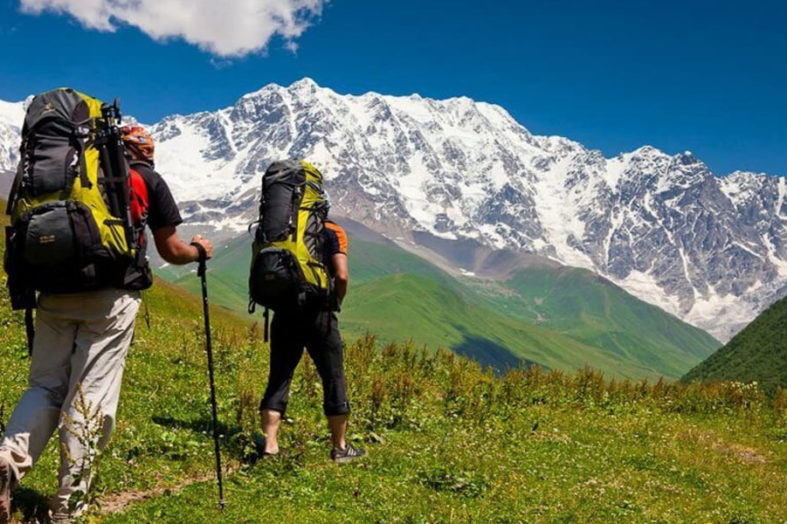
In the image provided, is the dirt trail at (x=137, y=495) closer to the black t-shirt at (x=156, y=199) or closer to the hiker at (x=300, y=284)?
the hiker at (x=300, y=284)

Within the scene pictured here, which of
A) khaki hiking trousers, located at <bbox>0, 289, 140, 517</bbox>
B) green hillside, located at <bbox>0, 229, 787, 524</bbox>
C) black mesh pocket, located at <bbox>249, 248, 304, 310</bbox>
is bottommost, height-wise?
green hillside, located at <bbox>0, 229, 787, 524</bbox>

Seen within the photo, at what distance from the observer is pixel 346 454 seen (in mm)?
10398

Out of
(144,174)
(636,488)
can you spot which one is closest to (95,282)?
(144,174)

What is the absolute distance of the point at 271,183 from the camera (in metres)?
9.20

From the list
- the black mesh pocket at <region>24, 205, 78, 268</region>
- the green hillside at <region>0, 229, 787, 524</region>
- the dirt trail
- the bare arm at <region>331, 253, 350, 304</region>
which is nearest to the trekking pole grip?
the black mesh pocket at <region>24, 205, 78, 268</region>

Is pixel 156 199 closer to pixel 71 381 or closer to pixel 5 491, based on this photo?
pixel 71 381

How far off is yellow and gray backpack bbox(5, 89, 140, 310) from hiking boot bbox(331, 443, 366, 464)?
15.8ft

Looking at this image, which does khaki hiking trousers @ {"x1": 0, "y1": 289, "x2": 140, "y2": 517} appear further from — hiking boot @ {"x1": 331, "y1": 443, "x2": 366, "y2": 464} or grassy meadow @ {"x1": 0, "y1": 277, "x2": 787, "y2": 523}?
hiking boot @ {"x1": 331, "y1": 443, "x2": 366, "y2": 464}

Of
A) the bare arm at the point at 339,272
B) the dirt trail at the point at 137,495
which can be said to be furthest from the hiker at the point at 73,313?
the bare arm at the point at 339,272

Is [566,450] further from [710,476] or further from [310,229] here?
[310,229]

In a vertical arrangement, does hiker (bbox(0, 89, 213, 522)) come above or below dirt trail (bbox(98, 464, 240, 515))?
above

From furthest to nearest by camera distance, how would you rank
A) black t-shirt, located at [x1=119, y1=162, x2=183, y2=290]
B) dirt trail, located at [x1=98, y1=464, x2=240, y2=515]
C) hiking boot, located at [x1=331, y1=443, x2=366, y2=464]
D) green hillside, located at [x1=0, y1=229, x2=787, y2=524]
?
hiking boot, located at [x1=331, y1=443, x2=366, y2=464]
green hillside, located at [x1=0, y1=229, x2=787, y2=524]
dirt trail, located at [x1=98, y1=464, x2=240, y2=515]
black t-shirt, located at [x1=119, y1=162, x2=183, y2=290]

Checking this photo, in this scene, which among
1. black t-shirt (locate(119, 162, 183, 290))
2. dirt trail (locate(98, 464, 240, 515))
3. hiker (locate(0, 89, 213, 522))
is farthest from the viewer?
dirt trail (locate(98, 464, 240, 515))

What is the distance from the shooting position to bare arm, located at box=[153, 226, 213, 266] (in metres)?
7.66
